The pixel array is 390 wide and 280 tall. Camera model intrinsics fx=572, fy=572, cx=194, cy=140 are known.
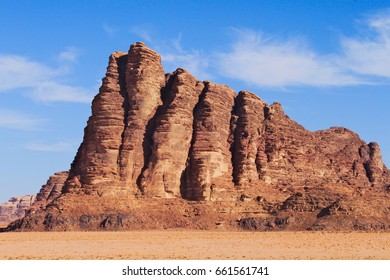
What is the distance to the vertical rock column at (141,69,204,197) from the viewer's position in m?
73.2

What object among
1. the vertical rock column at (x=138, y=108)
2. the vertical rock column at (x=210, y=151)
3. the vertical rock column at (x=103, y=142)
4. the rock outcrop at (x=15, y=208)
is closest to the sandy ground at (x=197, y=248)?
the vertical rock column at (x=103, y=142)

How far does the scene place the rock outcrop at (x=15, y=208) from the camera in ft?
590

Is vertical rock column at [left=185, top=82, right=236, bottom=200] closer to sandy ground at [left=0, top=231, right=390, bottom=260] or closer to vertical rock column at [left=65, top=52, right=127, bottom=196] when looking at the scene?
vertical rock column at [left=65, top=52, right=127, bottom=196]

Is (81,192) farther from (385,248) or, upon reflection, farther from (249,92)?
(385,248)

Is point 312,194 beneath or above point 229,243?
above

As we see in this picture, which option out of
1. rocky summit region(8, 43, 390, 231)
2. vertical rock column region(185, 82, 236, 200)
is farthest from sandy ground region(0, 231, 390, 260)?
vertical rock column region(185, 82, 236, 200)

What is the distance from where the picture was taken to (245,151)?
79.8m

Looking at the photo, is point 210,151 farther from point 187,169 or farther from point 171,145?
point 171,145

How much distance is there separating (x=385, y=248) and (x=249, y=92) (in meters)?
46.9

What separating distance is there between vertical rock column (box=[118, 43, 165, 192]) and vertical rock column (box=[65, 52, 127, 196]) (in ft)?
3.40

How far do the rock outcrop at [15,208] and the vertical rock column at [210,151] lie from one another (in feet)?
375

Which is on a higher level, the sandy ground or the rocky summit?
the rocky summit

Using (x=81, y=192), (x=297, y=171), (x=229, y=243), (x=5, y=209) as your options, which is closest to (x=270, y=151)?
(x=297, y=171)

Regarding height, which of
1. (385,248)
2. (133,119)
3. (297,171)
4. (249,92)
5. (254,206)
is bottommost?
(385,248)
